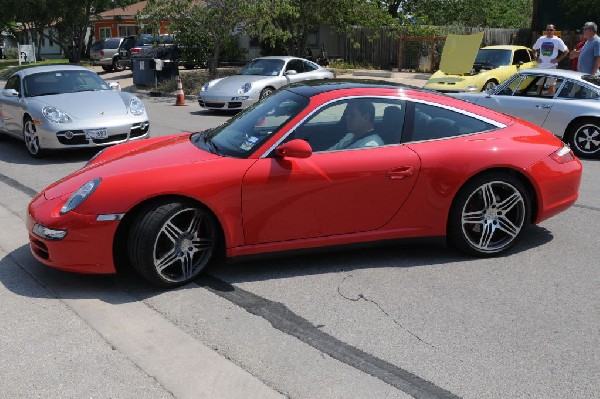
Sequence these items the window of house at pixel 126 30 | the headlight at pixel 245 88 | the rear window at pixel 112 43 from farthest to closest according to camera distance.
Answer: the window of house at pixel 126 30
the rear window at pixel 112 43
the headlight at pixel 245 88

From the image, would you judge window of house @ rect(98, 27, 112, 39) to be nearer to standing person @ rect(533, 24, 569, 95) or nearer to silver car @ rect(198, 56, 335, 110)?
silver car @ rect(198, 56, 335, 110)

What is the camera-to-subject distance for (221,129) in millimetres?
5387

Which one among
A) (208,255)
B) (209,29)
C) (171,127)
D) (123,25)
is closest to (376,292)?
(208,255)

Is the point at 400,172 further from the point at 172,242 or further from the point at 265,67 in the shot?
the point at 265,67

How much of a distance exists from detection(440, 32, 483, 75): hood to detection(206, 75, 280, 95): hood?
420cm

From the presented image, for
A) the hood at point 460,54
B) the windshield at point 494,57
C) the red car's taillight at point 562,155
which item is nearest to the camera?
the red car's taillight at point 562,155

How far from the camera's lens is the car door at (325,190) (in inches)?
178

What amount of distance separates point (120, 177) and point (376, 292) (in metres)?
1.96

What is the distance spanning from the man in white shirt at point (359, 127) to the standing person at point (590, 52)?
8.29 m

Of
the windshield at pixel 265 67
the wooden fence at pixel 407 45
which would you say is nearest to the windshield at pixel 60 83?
the windshield at pixel 265 67

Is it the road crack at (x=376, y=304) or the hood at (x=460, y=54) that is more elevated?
the hood at (x=460, y=54)

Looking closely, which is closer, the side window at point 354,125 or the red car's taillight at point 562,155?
the side window at point 354,125

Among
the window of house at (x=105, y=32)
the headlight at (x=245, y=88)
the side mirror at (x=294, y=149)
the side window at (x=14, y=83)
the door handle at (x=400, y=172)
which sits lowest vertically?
the window of house at (x=105, y=32)

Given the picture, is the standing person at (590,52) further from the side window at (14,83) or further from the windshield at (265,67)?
the side window at (14,83)
